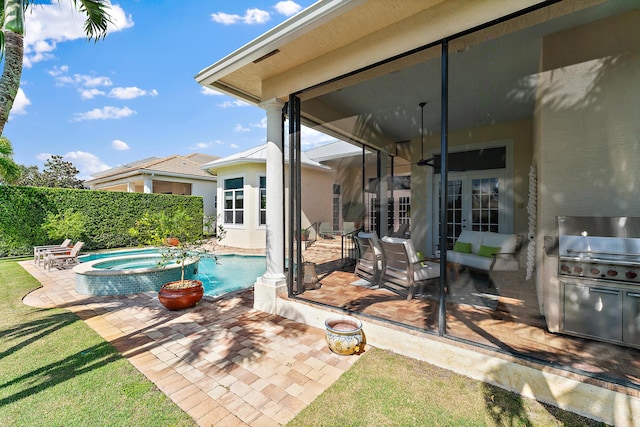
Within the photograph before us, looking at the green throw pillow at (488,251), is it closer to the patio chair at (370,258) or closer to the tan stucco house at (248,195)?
the patio chair at (370,258)

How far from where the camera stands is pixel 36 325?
3.95 m

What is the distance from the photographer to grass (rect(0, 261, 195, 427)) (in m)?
2.16

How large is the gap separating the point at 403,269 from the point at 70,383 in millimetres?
4304

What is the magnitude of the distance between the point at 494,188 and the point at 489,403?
661cm

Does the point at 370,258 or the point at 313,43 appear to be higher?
the point at 313,43

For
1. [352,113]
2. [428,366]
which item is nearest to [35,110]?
[352,113]

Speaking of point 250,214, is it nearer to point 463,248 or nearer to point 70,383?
point 463,248

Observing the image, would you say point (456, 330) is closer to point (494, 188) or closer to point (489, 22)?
point (489, 22)

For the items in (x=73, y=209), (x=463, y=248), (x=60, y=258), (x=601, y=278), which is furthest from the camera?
(x=73, y=209)

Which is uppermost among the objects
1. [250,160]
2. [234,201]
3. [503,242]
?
[250,160]

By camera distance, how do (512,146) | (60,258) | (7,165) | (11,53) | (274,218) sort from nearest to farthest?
1. (11,53)
2. (274,218)
3. (512,146)
4. (60,258)
5. (7,165)

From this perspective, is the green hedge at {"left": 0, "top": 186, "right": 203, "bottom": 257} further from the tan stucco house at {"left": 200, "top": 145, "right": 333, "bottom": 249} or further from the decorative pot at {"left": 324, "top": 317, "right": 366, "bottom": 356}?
the decorative pot at {"left": 324, "top": 317, "right": 366, "bottom": 356}

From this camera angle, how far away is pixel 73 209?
10641 millimetres

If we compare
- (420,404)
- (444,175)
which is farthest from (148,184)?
(420,404)
